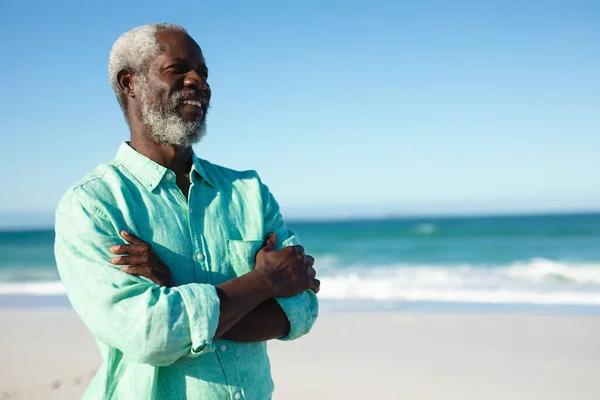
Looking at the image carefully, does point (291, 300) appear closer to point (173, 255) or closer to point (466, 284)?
point (173, 255)

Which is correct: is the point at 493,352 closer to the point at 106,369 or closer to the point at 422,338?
the point at 422,338

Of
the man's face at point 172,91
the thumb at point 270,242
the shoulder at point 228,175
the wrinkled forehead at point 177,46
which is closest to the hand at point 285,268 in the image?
the thumb at point 270,242

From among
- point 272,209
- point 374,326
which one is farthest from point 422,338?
point 272,209

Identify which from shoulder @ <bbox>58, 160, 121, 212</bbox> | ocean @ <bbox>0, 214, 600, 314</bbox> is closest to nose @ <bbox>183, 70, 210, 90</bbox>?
shoulder @ <bbox>58, 160, 121, 212</bbox>

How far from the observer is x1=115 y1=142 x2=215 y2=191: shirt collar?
183 cm

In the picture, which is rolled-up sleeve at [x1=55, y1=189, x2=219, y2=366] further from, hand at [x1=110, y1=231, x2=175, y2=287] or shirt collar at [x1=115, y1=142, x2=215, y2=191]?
shirt collar at [x1=115, y1=142, x2=215, y2=191]

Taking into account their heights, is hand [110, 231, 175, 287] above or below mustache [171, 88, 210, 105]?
below

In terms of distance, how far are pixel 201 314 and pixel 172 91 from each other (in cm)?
73

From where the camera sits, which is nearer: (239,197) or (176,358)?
(176,358)

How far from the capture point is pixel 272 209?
2.09 m

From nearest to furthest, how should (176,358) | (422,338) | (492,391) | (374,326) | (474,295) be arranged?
1. (176,358)
2. (492,391)
3. (422,338)
4. (374,326)
5. (474,295)

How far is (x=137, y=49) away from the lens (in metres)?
1.92

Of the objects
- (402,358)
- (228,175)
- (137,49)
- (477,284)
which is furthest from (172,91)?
(477,284)

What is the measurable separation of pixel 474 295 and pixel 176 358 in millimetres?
11018
